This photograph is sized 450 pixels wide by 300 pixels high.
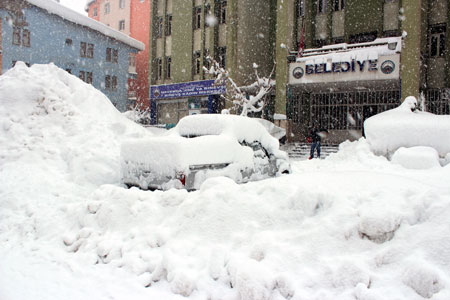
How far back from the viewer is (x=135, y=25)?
39906 millimetres

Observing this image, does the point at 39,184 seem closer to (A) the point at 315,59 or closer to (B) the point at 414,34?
(A) the point at 315,59

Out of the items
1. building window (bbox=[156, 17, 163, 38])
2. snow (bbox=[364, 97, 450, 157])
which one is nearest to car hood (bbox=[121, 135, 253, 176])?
snow (bbox=[364, 97, 450, 157])

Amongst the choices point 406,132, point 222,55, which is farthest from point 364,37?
point 406,132

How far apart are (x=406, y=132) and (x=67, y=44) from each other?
28445mm

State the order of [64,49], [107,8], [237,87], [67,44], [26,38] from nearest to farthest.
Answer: [237,87] < [26,38] < [64,49] < [67,44] < [107,8]

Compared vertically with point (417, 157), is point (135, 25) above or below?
above

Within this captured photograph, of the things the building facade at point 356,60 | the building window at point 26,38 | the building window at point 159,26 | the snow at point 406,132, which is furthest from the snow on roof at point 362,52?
the building window at point 26,38

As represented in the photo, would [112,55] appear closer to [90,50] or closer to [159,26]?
[90,50]

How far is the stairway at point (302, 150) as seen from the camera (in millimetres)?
17886

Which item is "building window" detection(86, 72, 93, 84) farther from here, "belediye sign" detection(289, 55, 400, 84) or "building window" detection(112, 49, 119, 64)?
"belediye sign" detection(289, 55, 400, 84)

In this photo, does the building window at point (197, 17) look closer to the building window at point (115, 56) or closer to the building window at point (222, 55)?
the building window at point (222, 55)

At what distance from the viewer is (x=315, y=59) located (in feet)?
59.8

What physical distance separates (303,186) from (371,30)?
19180 millimetres

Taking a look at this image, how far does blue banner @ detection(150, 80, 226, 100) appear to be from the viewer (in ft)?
80.0
